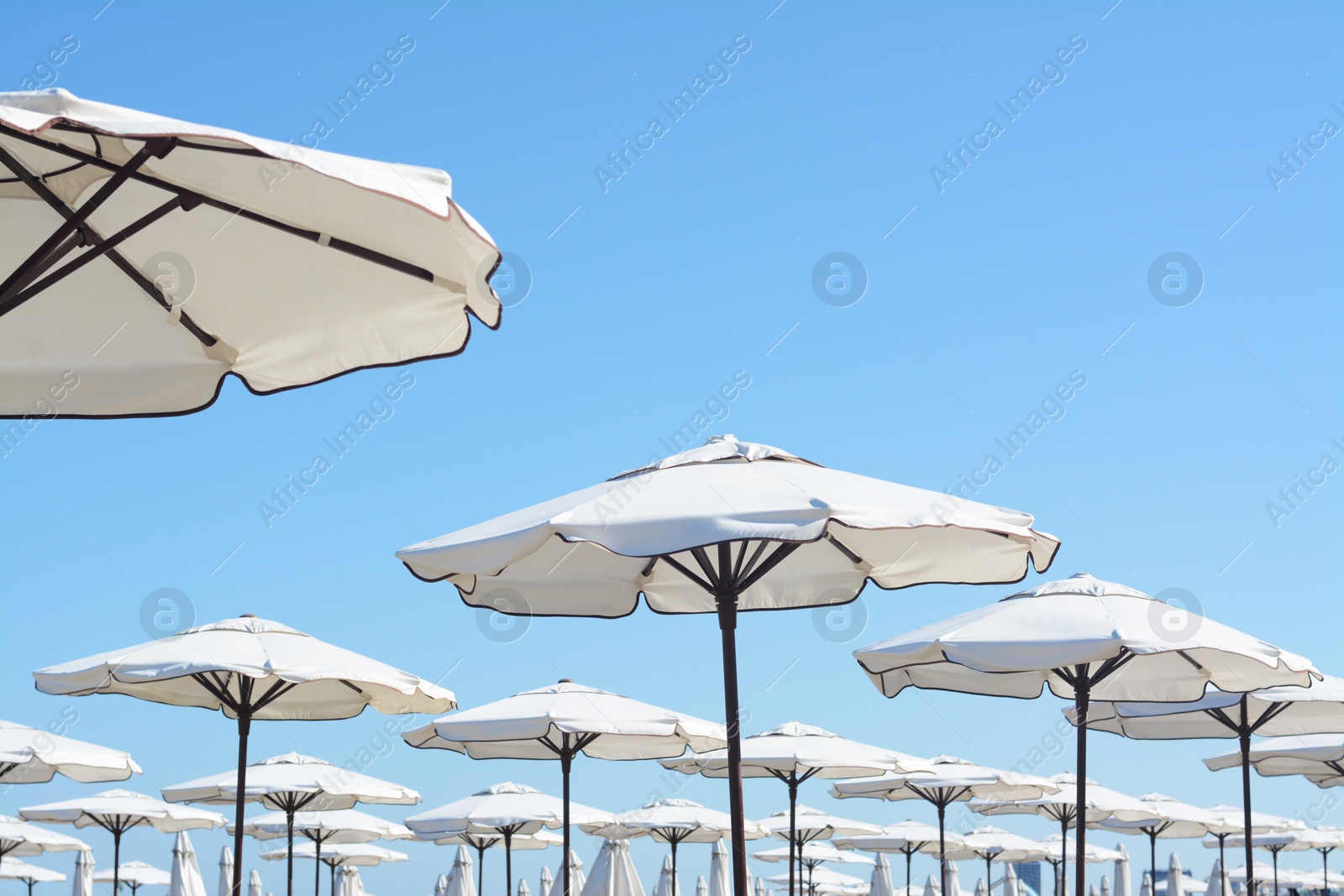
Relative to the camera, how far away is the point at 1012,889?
78.6ft

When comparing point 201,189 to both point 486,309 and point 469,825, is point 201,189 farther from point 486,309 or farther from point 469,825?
point 469,825

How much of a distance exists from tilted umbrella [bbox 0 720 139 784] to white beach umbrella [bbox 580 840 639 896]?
5645 mm

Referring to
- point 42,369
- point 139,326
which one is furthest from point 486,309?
point 42,369

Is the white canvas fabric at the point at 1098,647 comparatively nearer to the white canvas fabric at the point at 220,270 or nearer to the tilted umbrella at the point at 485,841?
the white canvas fabric at the point at 220,270

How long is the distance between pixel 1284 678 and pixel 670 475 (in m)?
4.42

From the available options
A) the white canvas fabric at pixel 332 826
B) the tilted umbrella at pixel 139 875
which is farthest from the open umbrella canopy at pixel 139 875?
the white canvas fabric at pixel 332 826

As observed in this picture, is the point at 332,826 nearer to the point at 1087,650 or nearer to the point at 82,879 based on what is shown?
the point at 82,879

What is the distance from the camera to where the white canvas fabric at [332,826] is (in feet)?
57.3

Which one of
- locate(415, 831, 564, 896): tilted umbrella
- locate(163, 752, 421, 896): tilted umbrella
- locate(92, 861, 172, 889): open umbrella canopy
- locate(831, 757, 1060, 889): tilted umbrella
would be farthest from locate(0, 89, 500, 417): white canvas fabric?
locate(92, 861, 172, 889): open umbrella canopy

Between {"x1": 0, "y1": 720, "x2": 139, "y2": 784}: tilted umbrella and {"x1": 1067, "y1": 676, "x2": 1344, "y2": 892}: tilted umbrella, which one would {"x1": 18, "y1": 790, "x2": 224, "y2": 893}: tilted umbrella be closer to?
{"x1": 0, "y1": 720, "x2": 139, "y2": 784}: tilted umbrella

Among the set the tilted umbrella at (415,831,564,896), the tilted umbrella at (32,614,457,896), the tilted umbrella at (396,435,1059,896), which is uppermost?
the tilted umbrella at (396,435,1059,896)

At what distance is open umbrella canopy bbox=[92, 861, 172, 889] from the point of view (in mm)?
27469

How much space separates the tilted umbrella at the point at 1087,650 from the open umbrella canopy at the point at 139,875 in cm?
2418

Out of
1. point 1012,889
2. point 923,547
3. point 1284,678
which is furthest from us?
point 1012,889
